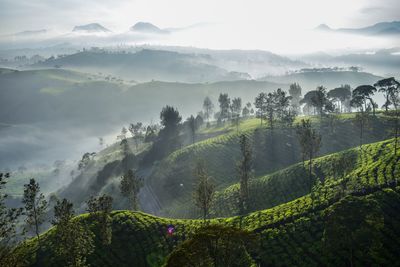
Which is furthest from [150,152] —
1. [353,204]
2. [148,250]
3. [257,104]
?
[353,204]

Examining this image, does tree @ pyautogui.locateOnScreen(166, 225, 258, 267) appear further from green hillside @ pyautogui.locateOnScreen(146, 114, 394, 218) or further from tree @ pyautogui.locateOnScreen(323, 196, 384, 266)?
green hillside @ pyautogui.locateOnScreen(146, 114, 394, 218)

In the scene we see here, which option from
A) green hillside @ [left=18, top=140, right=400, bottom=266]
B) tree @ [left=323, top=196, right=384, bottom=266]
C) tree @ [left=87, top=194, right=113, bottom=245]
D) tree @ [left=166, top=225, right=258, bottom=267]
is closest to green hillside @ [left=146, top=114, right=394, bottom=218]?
green hillside @ [left=18, top=140, right=400, bottom=266]

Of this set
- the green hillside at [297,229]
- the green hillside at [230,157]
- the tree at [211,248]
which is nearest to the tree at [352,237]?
the green hillside at [297,229]

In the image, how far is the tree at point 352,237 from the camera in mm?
54281

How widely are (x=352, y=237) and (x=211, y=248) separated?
2577 centimetres

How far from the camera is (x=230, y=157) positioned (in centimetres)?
15912

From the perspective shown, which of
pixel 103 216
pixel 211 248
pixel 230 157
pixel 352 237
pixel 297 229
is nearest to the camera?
pixel 211 248

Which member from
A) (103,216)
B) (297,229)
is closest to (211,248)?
(297,229)

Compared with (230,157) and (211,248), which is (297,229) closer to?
(211,248)

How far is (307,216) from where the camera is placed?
237ft

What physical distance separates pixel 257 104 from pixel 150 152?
7126 cm

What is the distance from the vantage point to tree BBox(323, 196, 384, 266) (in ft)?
178

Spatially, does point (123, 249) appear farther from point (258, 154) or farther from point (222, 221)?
point (258, 154)

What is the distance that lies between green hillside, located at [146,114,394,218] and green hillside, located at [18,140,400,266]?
49.8 m
